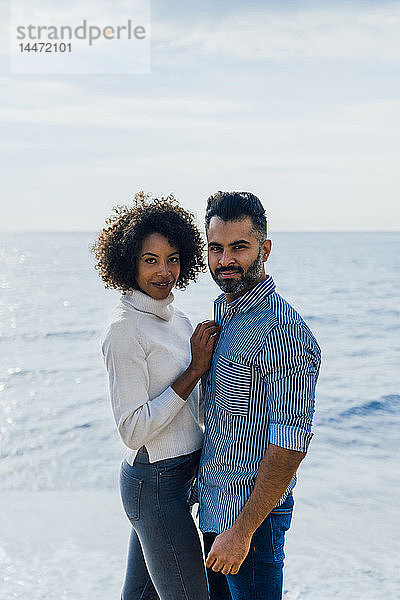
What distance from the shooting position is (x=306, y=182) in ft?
126

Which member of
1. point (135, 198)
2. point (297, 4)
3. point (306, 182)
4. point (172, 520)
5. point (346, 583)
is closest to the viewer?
point (172, 520)

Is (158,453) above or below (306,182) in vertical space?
below

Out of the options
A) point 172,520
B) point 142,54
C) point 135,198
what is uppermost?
point 142,54

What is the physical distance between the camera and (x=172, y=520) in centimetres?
219

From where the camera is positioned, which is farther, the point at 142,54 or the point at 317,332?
the point at 317,332

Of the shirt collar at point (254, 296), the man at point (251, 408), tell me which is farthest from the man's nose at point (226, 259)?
the shirt collar at point (254, 296)

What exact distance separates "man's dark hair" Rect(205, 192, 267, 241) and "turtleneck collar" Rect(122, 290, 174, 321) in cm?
35

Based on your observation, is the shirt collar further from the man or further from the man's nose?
the man's nose

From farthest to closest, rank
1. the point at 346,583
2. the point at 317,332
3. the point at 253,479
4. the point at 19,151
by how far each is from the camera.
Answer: the point at 19,151 < the point at 317,332 < the point at 346,583 < the point at 253,479

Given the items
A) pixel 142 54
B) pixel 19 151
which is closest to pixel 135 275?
pixel 142 54

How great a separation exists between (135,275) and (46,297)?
24.3 meters

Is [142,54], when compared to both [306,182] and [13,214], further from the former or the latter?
[13,214]

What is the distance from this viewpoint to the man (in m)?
1.92

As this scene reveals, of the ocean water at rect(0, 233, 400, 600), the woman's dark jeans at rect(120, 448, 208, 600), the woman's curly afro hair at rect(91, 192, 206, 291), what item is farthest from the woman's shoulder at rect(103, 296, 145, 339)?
the ocean water at rect(0, 233, 400, 600)
